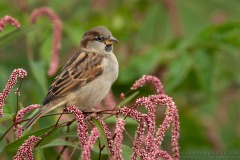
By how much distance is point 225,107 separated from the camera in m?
5.50

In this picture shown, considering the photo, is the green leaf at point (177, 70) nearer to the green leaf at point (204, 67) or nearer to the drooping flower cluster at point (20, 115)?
the green leaf at point (204, 67)

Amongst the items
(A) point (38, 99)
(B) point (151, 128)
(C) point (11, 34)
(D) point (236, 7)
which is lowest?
(B) point (151, 128)

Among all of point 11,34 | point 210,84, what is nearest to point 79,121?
point 11,34

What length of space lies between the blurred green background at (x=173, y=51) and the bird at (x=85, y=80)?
0.15 m

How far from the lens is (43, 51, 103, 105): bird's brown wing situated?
343 centimetres

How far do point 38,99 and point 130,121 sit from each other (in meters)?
0.53

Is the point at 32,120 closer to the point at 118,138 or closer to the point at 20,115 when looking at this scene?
the point at 20,115

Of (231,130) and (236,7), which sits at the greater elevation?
(236,7)

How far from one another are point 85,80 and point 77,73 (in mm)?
66

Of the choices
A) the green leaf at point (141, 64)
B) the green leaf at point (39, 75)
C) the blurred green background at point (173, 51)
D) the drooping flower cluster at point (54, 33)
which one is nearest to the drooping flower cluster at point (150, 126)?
the drooping flower cluster at point (54, 33)

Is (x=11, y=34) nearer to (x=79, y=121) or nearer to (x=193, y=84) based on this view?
(x=79, y=121)

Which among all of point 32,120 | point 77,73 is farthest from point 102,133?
point 77,73

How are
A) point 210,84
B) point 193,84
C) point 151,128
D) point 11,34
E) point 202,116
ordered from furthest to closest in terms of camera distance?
point 202,116
point 193,84
point 210,84
point 11,34
point 151,128

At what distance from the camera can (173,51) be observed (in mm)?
4430
